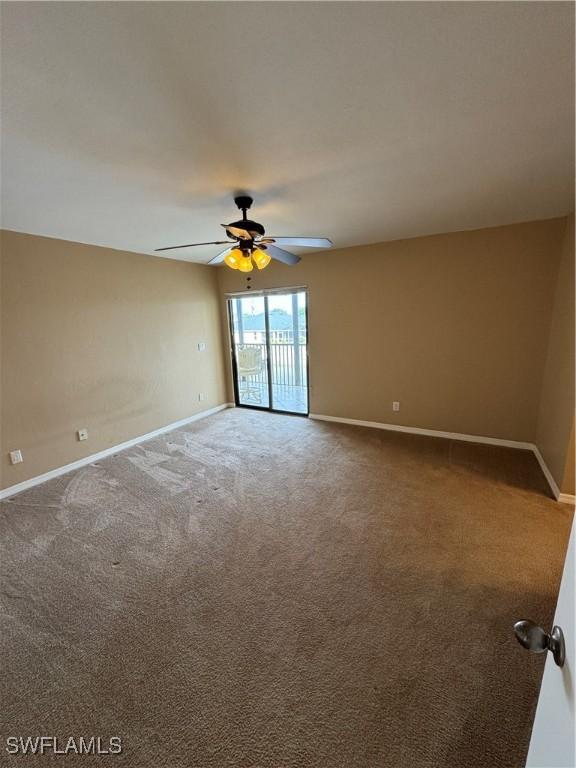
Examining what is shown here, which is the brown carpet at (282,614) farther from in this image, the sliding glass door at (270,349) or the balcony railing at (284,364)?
the balcony railing at (284,364)

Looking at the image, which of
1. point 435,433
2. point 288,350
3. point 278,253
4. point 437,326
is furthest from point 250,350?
point 435,433

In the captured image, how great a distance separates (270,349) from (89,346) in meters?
2.50

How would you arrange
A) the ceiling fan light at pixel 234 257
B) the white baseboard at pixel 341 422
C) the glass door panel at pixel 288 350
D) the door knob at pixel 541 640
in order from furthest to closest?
the glass door panel at pixel 288 350 < the white baseboard at pixel 341 422 < the ceiling fan light at pixel 234 257 < the door knob at pixel 541 640

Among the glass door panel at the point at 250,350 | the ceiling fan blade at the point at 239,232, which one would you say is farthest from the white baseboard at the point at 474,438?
the ceiling fan blade at the point at 239,232

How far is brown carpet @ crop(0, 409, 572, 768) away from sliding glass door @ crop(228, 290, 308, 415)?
2.45 metres

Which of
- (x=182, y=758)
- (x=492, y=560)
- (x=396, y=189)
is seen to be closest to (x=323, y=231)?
(x=396, y=189)

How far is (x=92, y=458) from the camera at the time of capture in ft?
11.4

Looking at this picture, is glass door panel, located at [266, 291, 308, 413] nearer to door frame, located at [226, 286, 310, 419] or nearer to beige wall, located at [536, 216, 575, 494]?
door frame, located at [226, 286, 310, 419]

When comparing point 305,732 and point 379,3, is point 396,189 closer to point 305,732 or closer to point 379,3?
point 379,3

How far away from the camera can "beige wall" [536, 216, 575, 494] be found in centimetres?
240

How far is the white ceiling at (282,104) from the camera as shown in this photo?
3.15ft

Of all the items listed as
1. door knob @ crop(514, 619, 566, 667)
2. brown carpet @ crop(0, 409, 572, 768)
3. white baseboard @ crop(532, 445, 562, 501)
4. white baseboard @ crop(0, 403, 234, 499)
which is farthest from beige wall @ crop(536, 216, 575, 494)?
white baseboard @ crop(0, 403, 234, 499)

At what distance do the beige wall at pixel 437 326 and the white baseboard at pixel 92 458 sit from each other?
2.00 metres

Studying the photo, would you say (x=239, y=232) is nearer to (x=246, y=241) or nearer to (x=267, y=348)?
(x=246, y=241)
